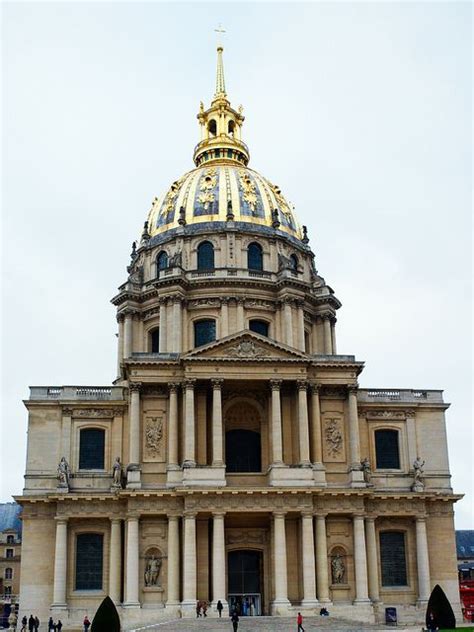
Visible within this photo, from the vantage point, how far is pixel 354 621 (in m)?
48.4

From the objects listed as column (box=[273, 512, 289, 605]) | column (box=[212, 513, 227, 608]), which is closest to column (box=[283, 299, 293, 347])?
column (box=[273, 512, 289, 605])

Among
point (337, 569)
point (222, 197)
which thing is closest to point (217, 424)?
point (337, 569)

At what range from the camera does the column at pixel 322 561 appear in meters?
50.8

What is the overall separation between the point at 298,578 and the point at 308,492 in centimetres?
522

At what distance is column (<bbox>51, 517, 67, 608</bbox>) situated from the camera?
5084cm

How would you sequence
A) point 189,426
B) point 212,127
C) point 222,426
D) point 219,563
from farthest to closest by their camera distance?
1. point 212,127
2. point 222,426
3. point 189,426
4. point 219,563

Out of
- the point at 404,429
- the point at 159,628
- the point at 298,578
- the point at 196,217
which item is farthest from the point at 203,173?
the point at 159,628

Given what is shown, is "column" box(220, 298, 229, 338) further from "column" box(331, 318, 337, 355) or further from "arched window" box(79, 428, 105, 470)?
"arched window" box(79, 428, 105, 470)

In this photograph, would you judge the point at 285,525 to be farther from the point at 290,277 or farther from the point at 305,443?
the point at 290,277

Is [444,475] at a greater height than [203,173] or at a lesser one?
lesser

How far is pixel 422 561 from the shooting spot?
5356cm

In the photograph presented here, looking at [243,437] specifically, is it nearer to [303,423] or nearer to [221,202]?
[303,423]

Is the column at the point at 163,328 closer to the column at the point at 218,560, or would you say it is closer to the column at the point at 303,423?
the column at the point at 303,423

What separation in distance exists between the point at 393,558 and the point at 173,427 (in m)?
15.6
